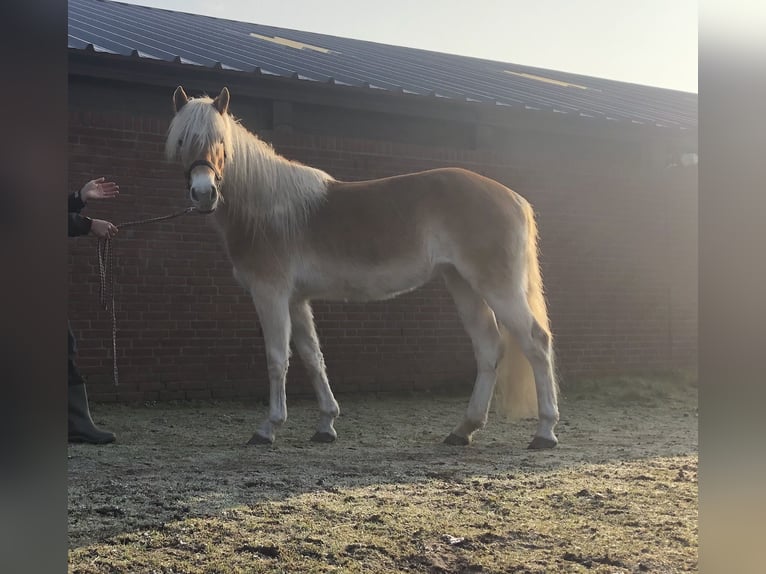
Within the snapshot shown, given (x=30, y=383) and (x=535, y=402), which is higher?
(x=30, y=383)

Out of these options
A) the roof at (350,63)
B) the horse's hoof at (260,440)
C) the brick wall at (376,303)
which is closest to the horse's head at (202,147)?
the horse's hoof at (260,440)

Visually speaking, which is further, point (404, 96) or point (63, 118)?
point (404, 96)

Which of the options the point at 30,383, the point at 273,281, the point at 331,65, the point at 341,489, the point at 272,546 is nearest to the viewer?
the point at 30,383

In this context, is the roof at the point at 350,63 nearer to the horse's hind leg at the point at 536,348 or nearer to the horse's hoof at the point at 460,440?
the horse's hind leg at the point at 536,348

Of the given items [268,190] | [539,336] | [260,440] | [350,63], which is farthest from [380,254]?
[350,63]

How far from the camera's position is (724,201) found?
847mm

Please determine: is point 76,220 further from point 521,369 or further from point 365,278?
point 521,369

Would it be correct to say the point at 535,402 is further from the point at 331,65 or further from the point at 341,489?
the point at 331,65

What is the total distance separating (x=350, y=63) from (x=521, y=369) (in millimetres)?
5523

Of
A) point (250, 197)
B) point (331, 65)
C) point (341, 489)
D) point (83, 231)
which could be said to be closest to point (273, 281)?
point (250, 197)

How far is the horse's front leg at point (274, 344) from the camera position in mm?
4027

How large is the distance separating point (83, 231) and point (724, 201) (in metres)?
3.07

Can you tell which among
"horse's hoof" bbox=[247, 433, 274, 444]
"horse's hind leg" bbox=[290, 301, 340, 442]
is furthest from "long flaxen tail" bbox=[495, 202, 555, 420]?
"horse's hoof" bbox=[247, 433, 274, 444]

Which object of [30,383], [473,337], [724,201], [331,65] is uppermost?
[331,65]
